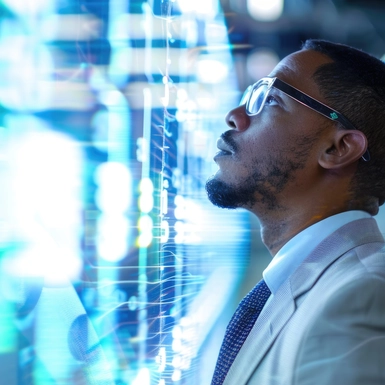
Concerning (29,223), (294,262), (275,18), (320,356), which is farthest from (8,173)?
(275,18)

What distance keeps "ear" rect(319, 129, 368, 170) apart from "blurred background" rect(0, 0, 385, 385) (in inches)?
21.7

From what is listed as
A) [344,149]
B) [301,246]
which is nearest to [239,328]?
[301,246]

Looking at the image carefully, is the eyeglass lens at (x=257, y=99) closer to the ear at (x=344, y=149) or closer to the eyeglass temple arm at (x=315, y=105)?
the eyeglass temple arm at (x=315, y=105)

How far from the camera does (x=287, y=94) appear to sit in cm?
122

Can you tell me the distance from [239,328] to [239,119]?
519 mm

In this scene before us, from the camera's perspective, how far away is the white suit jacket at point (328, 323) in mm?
795

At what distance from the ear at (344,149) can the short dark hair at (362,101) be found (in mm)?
28

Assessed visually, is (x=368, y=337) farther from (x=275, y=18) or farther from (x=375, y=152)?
(x=275, y=18)

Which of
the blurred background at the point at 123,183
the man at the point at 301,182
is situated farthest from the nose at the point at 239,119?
the blurred background at the point at 123,183

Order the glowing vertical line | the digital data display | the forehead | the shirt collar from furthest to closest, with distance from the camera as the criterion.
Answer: the glowing vertical line, the digital data display, the forehead, the shirt collar

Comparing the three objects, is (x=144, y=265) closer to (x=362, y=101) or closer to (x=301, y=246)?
(x=301, y=246)

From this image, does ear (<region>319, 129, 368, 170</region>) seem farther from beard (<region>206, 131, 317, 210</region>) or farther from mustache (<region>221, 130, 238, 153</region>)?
mustache (<region>221, 130, 238, 153</region>)

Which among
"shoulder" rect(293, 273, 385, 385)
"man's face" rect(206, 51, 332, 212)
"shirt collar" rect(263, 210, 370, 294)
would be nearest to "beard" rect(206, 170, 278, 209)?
"man's face" rect(206, 51, 332, 212)

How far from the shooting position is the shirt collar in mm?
1098
